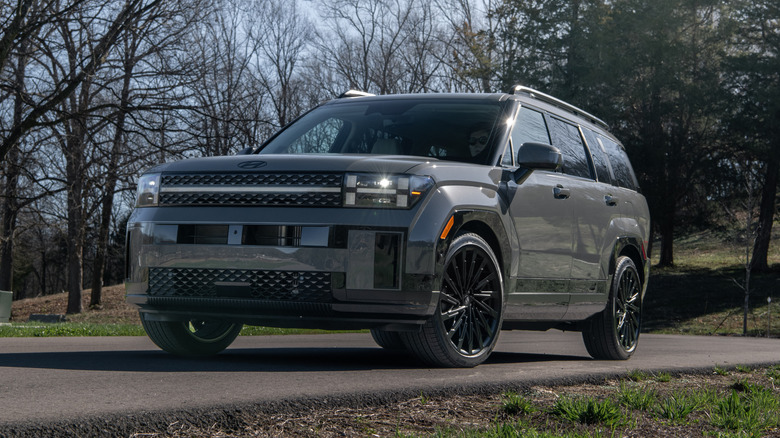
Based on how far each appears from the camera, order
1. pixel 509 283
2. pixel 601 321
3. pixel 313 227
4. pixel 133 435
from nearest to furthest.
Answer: pixel 133 435, pixel 313 227, pixel 509 283, pixel 601 321

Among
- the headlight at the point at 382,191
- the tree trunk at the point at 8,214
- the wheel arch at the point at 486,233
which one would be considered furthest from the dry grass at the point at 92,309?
the headlight at the point at 382,191

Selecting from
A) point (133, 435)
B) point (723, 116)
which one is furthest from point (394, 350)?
point (723, 116)

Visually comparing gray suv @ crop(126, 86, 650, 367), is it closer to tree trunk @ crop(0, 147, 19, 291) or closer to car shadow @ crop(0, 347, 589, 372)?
car shadow @ crop(0, 347, 589, 372)

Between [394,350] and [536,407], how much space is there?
12.8 ft

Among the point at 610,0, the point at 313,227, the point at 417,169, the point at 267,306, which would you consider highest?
the point at 610,0

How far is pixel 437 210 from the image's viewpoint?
5812mm

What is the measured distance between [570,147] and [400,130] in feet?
6.05

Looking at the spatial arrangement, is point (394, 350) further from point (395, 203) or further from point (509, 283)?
point (395, 203)

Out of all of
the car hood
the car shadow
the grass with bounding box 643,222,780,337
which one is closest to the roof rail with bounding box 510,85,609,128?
the car hood

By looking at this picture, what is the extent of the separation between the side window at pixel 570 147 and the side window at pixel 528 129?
0.18m

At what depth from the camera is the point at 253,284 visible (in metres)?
5.81

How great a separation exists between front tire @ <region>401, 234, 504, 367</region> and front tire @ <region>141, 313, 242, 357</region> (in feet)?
5.91

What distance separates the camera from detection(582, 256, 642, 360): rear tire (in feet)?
27.4

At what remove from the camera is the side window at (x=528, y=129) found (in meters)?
7.14
